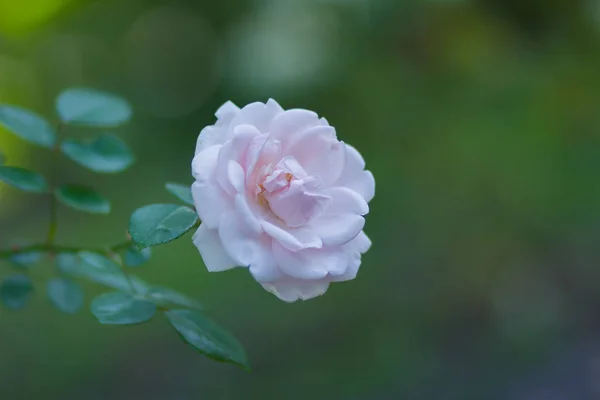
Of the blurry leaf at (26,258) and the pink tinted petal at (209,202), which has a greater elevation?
the pink tinted petal at (209,202)

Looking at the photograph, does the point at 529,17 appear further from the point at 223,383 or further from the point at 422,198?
the point at 223,383

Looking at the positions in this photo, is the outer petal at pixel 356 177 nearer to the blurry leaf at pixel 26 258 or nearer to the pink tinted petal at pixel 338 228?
the pink tinted petal at pixel 338 228

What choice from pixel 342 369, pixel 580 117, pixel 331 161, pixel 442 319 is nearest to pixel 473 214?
pixel 442 319

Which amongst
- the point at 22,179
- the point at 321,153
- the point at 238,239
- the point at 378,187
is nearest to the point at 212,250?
the point at 238,239

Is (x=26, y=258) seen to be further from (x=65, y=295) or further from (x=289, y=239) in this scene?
(x=289, y=239)

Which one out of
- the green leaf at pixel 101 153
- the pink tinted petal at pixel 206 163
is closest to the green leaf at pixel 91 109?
the green leaf at pixel 101 153
